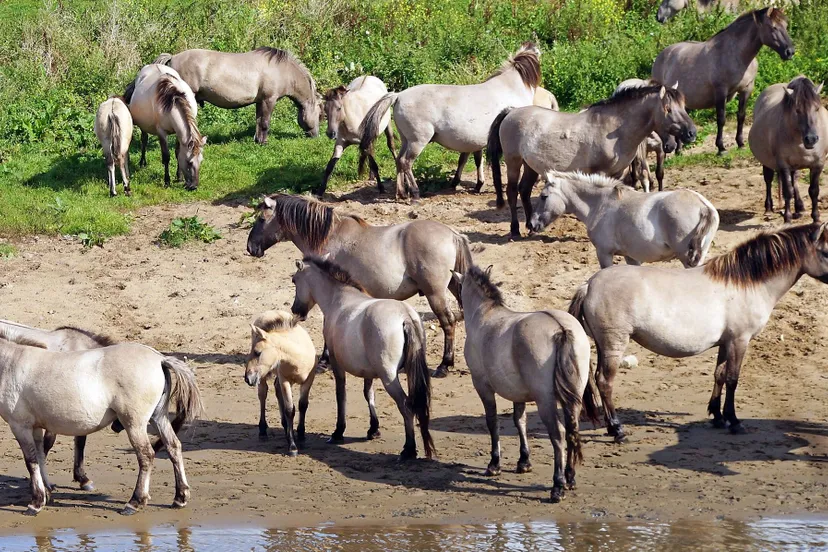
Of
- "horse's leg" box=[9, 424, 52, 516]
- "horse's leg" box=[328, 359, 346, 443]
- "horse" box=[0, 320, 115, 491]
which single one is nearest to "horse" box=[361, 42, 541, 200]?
"horse's leg" box=[328, 359, 346, 443]

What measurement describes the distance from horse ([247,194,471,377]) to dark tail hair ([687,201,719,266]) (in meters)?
2.06

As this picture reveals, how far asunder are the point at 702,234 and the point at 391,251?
286cm

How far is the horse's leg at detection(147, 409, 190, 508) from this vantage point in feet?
27.2

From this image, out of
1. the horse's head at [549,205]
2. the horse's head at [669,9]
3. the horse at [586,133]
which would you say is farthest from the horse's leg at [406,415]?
the horse's head at [669,9]

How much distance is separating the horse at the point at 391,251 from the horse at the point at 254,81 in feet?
23.3

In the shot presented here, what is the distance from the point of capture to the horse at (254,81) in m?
18.2

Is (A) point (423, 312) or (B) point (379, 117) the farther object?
(B) point (379, 117)

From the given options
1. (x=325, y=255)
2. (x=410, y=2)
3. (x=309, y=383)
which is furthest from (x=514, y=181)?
(x=410, y=2)

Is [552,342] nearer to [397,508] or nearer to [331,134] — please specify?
[397,508]

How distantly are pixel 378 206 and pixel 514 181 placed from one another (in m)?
1.88

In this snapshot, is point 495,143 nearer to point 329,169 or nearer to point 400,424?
point 329,169

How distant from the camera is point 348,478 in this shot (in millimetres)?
8844

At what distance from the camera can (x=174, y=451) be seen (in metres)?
8.28

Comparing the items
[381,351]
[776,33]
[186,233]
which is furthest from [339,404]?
[776,33]
